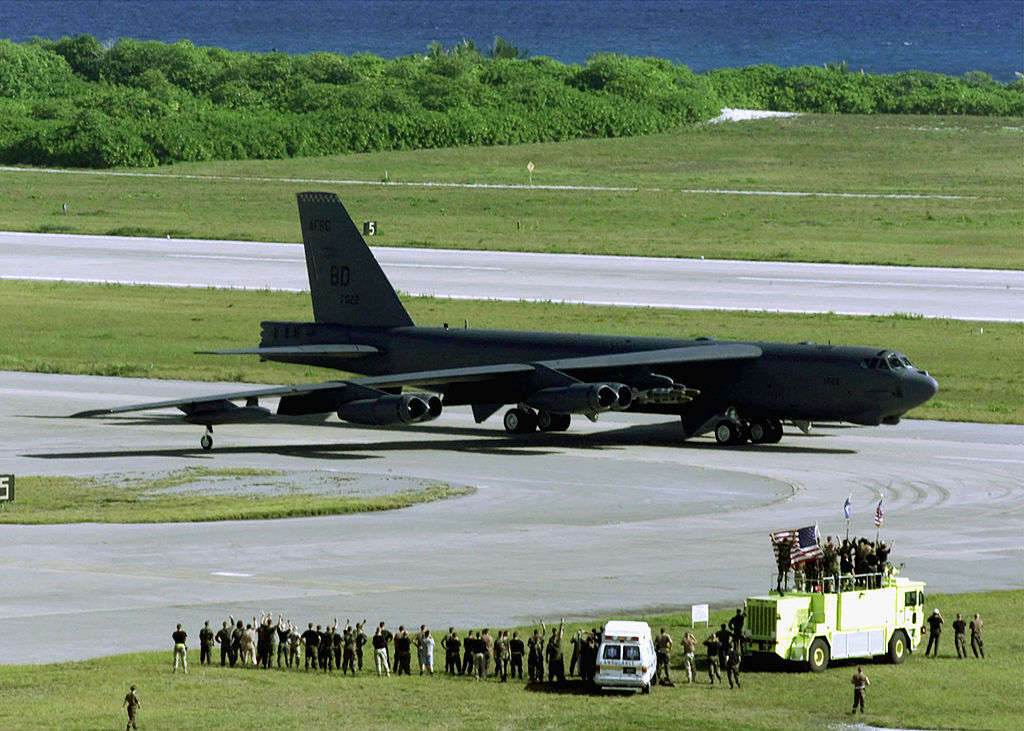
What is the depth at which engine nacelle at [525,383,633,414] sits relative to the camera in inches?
1944

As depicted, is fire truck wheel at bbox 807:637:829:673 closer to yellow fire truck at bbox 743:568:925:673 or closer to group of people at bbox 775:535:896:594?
yellow fire truck at bbox 743:568:925:673

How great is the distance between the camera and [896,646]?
1156 inches

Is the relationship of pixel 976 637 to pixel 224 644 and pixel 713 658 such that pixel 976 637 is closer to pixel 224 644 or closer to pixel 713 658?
pixel 713 658

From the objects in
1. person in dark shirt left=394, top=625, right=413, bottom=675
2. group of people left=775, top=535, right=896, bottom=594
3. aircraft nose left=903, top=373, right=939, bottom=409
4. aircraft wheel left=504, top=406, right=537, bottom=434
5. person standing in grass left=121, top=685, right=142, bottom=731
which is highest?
aircraft nose left=903, top=373, right=939, bottom=409

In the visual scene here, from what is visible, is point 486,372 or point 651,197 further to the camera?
point 651,197

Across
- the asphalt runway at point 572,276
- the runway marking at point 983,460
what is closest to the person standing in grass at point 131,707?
the runway marking at point 983,460

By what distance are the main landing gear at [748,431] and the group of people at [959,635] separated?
71.5 feet

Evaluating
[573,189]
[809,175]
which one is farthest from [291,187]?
[809,175]

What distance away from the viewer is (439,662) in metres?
28.5

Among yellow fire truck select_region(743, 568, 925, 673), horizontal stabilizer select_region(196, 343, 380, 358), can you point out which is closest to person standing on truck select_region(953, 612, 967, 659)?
yellow fire truck select_region(743, 568, 925, 673)

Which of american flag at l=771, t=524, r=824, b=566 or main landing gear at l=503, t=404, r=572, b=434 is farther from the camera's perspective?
main landing gear at l=503, t=404, r=572, b=434

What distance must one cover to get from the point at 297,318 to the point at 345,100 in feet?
282

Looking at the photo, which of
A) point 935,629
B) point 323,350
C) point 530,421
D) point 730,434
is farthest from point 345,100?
point 935,629

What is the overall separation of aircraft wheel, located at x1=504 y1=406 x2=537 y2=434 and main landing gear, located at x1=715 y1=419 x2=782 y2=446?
565 centimetres
